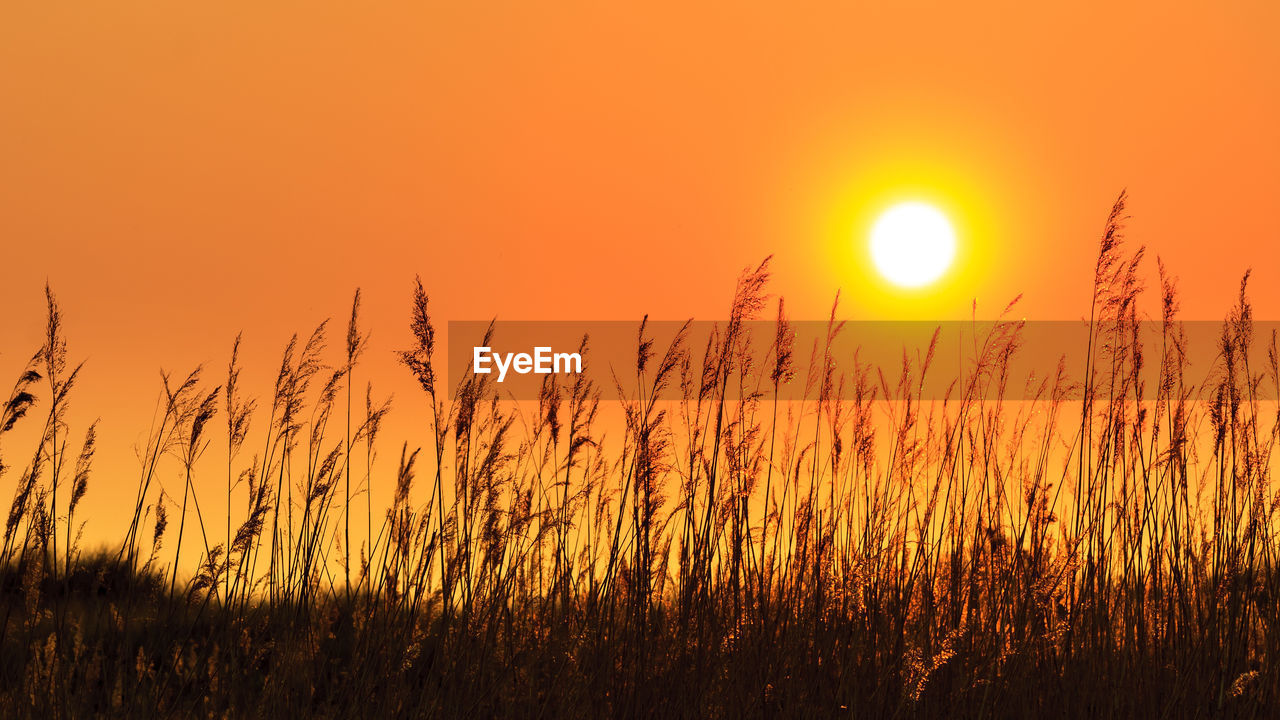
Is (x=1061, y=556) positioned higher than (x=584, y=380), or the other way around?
(x=584, y=380)

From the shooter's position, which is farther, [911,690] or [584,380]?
[584,380]

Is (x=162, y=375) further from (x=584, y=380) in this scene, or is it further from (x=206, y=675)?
(x=584, y=380)

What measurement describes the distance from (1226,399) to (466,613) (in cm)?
262

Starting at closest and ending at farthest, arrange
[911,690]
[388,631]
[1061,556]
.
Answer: [911,690] → [388,631] → [1061,556]

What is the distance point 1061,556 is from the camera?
3457mm

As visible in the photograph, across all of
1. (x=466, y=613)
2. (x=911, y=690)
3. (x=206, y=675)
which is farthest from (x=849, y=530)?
(x=206, y=675)

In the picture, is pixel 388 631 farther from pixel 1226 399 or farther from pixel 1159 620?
pixel 1226 399

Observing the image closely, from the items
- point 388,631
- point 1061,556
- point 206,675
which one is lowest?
point 206,675

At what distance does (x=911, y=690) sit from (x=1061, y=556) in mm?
962

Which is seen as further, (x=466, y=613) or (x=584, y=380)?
(x=584, y=380)

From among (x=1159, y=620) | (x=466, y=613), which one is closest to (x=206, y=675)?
(x=466, y=613)

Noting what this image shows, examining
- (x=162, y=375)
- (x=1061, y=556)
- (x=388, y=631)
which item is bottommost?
(x=388, y=631)

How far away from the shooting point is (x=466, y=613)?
2953 mm

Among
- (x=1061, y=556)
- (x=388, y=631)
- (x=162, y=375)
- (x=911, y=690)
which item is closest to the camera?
(x=911, y=690)
